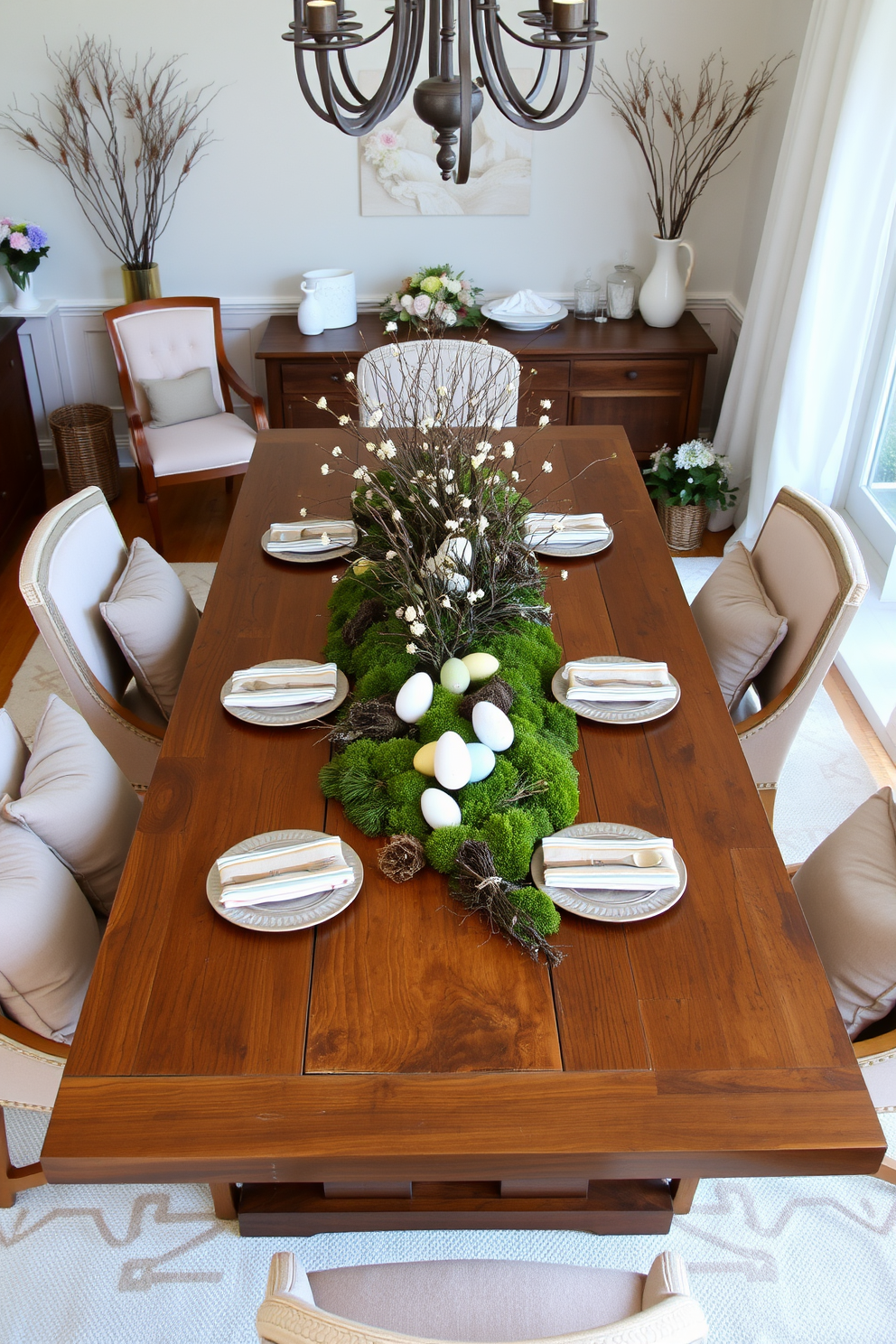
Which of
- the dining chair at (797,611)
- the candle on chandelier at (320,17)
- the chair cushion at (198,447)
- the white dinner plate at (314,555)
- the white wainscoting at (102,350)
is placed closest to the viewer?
the candle on chandelier at (320,17)

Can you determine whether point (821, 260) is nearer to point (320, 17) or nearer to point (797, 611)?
point (797, 611)

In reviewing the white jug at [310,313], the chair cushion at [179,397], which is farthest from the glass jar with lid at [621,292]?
the chair cushion at [179,397]

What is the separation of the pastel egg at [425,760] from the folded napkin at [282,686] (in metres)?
0.31

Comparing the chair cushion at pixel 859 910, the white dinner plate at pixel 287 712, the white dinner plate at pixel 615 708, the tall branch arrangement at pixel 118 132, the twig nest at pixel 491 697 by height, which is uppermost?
the tall branch arrangement at pixel 118 132

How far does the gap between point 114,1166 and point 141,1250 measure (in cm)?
78

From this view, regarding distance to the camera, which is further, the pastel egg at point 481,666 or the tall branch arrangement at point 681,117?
the tall branch arrangement at point 681,117

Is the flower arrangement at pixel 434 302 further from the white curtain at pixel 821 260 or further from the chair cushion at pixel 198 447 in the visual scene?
the white curtain at pixel 821 260

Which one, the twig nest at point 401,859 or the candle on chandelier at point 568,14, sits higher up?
the candle on chandelier at point 568,14

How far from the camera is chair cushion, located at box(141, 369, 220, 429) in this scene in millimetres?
4035

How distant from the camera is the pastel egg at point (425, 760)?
1675mm

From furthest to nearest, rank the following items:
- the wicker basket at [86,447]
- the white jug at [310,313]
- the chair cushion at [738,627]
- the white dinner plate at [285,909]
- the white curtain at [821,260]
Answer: the wicker basket at [86,447]
the white jug at [310,313]
the white curtain at [821,260]
the chair cushion at [738,627]
the white dinner plate at [285,909]

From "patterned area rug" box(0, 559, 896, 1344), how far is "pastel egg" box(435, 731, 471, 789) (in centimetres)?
83

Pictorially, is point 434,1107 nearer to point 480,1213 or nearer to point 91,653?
point 480,1213

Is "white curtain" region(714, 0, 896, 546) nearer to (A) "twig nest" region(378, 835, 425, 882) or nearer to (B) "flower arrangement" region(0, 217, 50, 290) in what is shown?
(A) "twig nest" region(378, 835, 425, 882)
